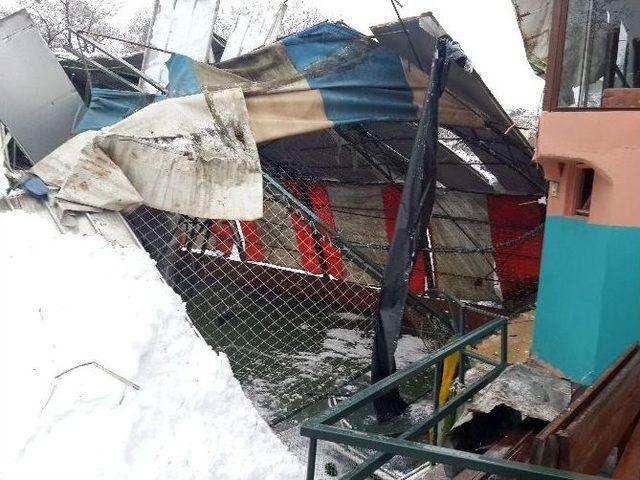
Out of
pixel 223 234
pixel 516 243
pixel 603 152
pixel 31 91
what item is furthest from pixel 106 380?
pixel 223 234

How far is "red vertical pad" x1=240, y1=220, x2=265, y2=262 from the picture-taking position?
10719mm

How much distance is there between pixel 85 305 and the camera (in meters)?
4.05

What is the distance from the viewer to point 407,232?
17.4 feet

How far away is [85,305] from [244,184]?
76.3 inches

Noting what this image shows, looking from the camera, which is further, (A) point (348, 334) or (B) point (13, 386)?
(A) point (348, 334)

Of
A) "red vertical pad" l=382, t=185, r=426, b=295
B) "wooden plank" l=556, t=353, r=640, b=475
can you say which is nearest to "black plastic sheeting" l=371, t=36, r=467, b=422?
"wooden plank" l=556, t=353, r=640, b=475

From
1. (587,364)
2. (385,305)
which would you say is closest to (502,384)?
(587,364)

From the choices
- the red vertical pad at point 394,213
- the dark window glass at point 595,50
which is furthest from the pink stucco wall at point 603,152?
the red vertical pad at point 394,213

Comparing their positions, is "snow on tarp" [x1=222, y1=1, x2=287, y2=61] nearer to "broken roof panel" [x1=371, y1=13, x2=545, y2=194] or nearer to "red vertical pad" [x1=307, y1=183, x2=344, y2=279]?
"broken roof panel" [x1=371, y1=13, x2=545, y2=194]

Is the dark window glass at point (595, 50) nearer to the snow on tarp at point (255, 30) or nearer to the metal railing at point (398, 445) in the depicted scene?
the metal railing at point (398, 445)

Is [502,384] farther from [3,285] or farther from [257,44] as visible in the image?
[257,44]

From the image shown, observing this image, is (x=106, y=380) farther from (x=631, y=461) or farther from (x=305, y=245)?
(x=305, y=245)

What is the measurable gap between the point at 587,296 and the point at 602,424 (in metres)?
1.34

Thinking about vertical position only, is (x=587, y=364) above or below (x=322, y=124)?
below
